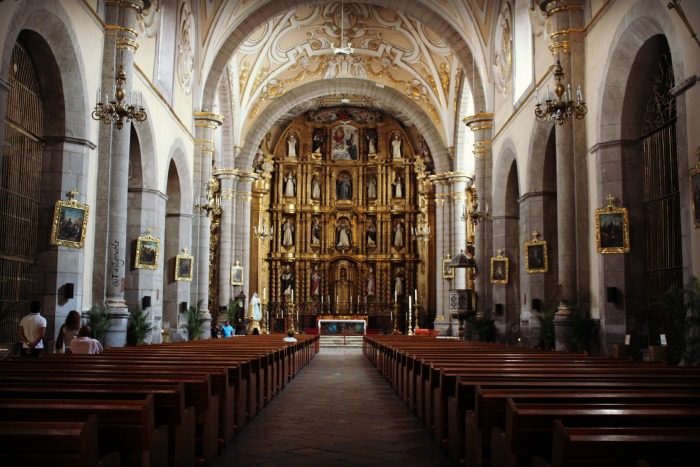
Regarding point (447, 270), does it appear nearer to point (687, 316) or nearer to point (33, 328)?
point (687, 316)

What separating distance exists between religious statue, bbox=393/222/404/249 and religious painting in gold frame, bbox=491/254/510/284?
15.8 meters

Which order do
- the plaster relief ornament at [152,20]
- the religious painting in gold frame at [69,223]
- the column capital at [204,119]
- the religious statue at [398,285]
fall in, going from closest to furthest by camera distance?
the religious painting in gold frame at [69,223], the plaster relief ornament at [152,20], the column capital at [204,119], the religious statue at [398,285]

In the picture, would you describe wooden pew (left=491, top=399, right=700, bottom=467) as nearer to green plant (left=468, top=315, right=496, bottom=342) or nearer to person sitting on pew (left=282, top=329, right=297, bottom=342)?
person sitting on pew (left=282, top=329, right=297, bottom=342)

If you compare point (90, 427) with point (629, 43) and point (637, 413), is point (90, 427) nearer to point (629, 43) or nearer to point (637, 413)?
point (637, 413)

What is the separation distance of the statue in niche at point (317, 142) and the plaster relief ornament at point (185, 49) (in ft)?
51.5

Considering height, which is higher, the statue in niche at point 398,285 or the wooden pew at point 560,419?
the statue in niche at point 398,285

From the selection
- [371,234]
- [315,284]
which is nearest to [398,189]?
[371,234]

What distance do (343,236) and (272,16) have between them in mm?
15266

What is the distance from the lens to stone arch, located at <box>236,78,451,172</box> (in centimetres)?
2964

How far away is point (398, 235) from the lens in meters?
34.9

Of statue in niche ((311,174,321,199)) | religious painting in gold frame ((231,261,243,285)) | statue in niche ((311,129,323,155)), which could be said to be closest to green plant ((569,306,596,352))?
religious painting in gold frame ((231,261,243,285))

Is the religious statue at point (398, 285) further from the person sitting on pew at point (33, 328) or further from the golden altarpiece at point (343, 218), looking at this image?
the person sitting on pew at point (33, 328)

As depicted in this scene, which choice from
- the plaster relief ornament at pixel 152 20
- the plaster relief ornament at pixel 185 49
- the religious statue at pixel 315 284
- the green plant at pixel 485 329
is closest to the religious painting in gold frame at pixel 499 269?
the green plant at pixel 485 329

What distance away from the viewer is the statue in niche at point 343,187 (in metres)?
35.8
